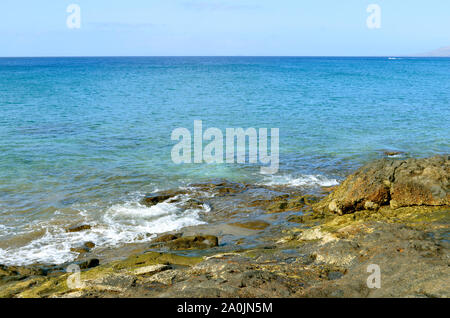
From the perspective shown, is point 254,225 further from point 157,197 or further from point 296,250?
point 157,197

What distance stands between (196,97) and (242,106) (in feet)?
27.6

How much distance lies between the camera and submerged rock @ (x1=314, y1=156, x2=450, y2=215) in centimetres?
986

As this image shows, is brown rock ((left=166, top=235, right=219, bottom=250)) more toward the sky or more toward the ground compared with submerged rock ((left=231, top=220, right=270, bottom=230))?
more toward the sky

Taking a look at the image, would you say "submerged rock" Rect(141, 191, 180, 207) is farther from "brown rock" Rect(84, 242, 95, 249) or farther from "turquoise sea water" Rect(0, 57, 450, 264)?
"brown rock" Rect(84, 242, 95, 249)

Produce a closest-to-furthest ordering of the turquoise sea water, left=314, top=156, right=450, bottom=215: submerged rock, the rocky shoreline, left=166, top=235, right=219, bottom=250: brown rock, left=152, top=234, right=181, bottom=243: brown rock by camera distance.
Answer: the rocky shoreline
left=166, top=235, right=219, bottom=250: brown rock
left=314, top=156, right=450, bottom=215: submerged rock
left=152, top=234, right=181, bottom=243: brown rock
the turquoise sea water

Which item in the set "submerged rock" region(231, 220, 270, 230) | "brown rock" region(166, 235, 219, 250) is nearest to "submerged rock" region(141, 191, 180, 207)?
"submerged rock" region(231, 220, 270, 230)

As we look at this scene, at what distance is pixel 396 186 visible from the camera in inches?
404

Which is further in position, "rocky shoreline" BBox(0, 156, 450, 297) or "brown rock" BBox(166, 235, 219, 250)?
"brown rock" BBox(166, 235, 219, 250)

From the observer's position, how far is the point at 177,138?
2333 cm

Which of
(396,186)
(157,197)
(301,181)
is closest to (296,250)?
(396,186)

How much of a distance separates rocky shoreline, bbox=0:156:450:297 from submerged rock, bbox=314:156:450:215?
2 cm
